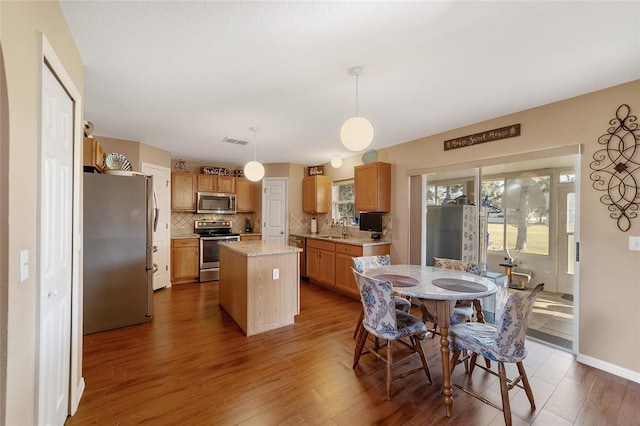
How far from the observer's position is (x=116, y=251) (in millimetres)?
2957

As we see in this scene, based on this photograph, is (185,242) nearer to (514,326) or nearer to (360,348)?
(360,348)

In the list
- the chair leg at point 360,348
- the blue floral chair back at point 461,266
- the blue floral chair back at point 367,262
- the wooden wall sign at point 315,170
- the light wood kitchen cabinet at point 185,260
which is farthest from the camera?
the wooden wall sign at point 315,170

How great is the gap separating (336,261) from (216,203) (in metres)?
3.00

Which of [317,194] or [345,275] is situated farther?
[317,194]

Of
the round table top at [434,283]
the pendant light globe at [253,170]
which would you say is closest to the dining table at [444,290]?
the round table top at [434,283]

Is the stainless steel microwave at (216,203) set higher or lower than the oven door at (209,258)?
higher

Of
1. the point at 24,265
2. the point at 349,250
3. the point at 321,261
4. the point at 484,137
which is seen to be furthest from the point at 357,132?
the point at 321,261

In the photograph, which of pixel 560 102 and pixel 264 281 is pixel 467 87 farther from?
pixel 264 281

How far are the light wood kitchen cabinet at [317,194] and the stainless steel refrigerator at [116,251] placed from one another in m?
3.12

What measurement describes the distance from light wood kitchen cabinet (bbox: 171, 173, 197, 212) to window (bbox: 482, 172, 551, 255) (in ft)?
17.4

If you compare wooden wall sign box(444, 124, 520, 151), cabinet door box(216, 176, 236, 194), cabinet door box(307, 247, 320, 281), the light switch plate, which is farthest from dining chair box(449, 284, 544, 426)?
cabinet door box(216, 176, 236, 194)

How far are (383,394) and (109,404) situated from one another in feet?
6.42

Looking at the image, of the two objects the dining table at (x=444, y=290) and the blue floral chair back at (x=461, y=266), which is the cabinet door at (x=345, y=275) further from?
the dining table at (x=444, y=290)

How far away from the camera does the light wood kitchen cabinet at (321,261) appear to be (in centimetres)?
466
